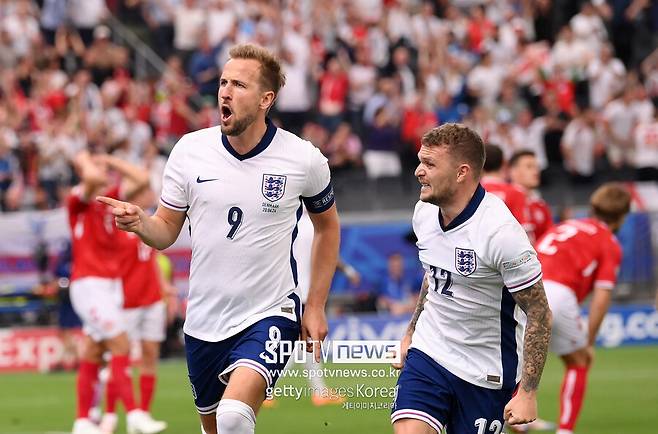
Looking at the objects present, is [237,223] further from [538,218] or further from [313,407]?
[313,407]

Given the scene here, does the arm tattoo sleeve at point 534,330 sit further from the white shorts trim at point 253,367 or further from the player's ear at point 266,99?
the player's ear at point 266,99

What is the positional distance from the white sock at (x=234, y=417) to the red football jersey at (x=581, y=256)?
181 inches

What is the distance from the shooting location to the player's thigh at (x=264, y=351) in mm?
7344

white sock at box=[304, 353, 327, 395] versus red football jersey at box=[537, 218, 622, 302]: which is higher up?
red football jersey at box=[537, 218, 622, 302]

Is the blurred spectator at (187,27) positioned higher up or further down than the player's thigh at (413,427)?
higher up

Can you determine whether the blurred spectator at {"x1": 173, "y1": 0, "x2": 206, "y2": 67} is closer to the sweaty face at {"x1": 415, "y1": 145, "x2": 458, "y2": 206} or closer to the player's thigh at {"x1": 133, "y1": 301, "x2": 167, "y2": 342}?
the player's thigh at {"x1": 133, "y1": 301, "x2": 167, "y2": 342}

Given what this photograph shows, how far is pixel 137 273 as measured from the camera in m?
12.9

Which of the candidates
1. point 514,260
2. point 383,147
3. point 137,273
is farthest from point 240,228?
point 383,147

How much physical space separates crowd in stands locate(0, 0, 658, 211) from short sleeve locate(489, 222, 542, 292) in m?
14.8

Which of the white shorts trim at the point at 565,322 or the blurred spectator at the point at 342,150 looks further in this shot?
the blurred spectator at the point at 342,150

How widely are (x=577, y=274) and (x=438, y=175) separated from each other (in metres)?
4.48

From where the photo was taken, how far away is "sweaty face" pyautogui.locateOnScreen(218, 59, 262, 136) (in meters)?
7.43

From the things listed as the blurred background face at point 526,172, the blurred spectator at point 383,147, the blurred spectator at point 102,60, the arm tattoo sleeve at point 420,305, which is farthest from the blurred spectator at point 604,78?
the arm tattoo sleeve at point 420,305

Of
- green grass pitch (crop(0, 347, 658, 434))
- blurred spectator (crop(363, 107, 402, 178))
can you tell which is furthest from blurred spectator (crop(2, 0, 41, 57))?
green grass pitch (crop(0, 347, 658, 434))
